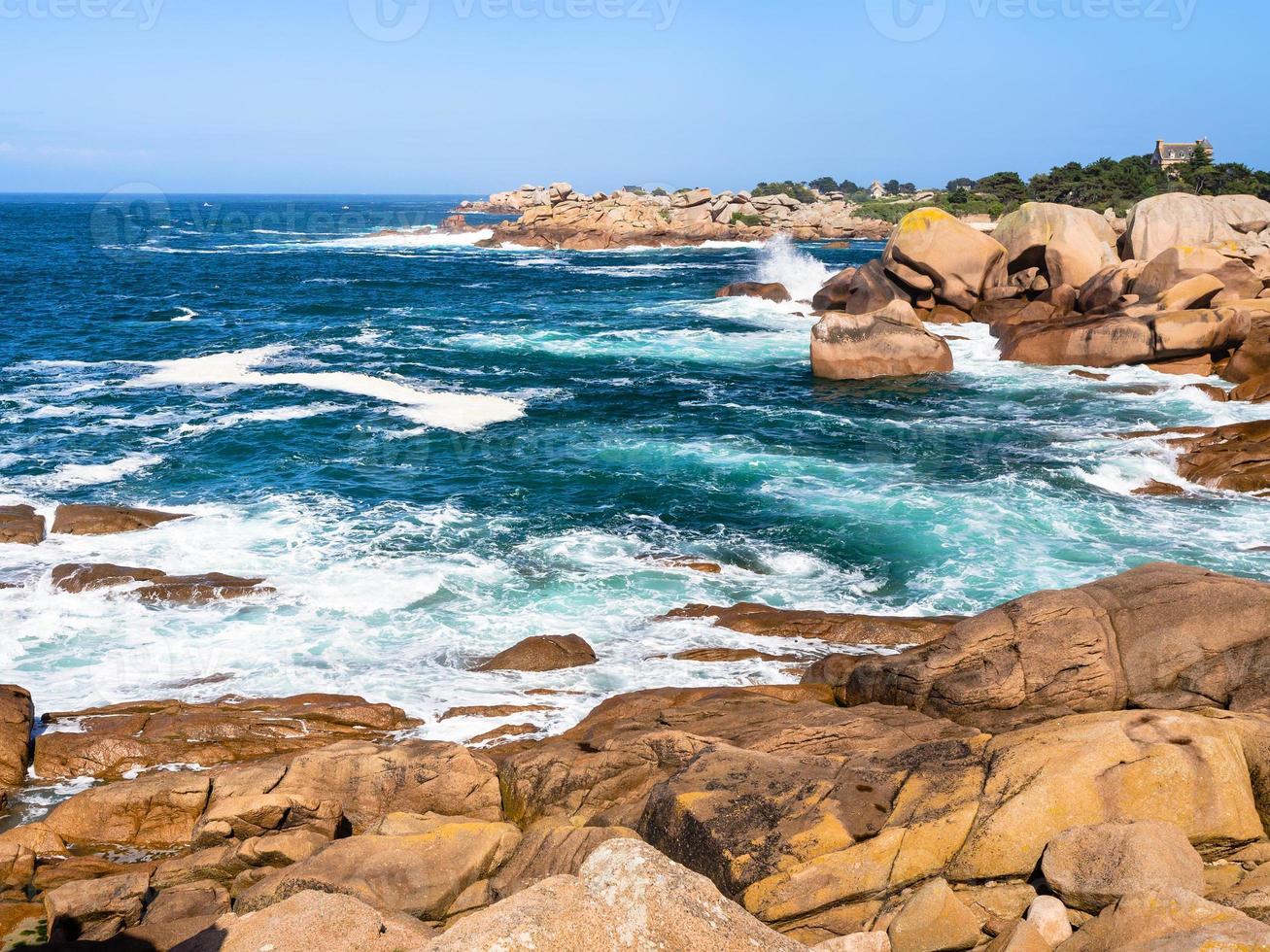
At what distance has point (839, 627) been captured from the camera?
1588 cm

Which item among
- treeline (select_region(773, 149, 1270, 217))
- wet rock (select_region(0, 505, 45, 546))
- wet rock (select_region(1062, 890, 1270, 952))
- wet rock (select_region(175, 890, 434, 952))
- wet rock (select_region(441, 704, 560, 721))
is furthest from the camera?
treeline (select_region(773, 149, 1270, 217))

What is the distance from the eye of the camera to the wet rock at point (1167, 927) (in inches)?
206

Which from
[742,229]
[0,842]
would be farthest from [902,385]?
[742,229]

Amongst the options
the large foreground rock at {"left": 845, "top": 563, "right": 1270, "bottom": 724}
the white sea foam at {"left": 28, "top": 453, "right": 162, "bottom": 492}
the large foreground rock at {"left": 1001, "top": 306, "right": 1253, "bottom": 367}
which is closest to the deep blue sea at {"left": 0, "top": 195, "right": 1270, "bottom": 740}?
the white sea foam at {"left": 28, "top": 453, "right": 162, "bottom": 492}

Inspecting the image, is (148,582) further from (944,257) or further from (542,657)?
(944,257)

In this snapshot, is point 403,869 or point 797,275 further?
point 797,275

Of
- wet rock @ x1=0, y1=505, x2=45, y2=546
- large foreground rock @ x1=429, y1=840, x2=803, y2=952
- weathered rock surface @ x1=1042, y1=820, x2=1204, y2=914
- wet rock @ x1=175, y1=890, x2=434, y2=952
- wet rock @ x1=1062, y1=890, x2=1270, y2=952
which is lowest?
wet rock @ x1=0, y1=505, x2=45, y2=546

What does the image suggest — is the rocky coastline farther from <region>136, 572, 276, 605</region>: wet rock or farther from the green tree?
the green tree

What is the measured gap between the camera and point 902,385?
33594mm

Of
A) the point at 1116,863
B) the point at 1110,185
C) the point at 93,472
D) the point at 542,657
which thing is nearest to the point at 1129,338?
the point at 542,657

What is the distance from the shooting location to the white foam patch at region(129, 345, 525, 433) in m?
30.4

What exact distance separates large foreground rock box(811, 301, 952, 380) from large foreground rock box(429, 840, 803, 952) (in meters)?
31.2

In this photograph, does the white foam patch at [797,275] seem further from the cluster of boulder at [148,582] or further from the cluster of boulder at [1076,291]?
the cluster of boulder at [148,582]

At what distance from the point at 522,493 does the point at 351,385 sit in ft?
46.2
